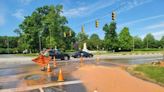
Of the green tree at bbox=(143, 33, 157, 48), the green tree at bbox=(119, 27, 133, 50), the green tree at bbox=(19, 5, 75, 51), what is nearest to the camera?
the green tree at bbox=(19, 5, 75, 51)

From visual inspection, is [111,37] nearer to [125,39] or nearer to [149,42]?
[125,39]

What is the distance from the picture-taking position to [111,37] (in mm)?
96375

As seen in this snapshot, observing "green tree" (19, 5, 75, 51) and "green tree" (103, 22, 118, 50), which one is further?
"green tree" (103, 22, 118, 50)

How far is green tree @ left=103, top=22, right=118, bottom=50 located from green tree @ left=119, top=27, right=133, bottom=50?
4.72 meters

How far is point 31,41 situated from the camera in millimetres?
81875

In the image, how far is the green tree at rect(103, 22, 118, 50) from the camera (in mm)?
94875

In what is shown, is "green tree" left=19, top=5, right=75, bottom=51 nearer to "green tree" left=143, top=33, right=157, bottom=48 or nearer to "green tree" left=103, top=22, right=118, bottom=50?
"green tree" left=103, top=22, right=118, bottom=50

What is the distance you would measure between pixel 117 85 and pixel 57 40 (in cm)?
6476

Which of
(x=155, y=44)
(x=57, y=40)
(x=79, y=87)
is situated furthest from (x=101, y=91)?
(x=155, y=44)

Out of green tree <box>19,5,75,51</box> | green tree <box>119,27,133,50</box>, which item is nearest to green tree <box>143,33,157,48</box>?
green tree <box>119,27,133,50</box>

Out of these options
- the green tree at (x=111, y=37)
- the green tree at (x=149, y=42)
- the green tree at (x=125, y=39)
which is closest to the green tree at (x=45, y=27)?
the green tree at (x=111, y=37)

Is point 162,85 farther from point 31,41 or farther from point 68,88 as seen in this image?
point 31,41

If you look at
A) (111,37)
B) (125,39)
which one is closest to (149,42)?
(125,39)

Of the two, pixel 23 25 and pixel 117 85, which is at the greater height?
pixel 23 25
